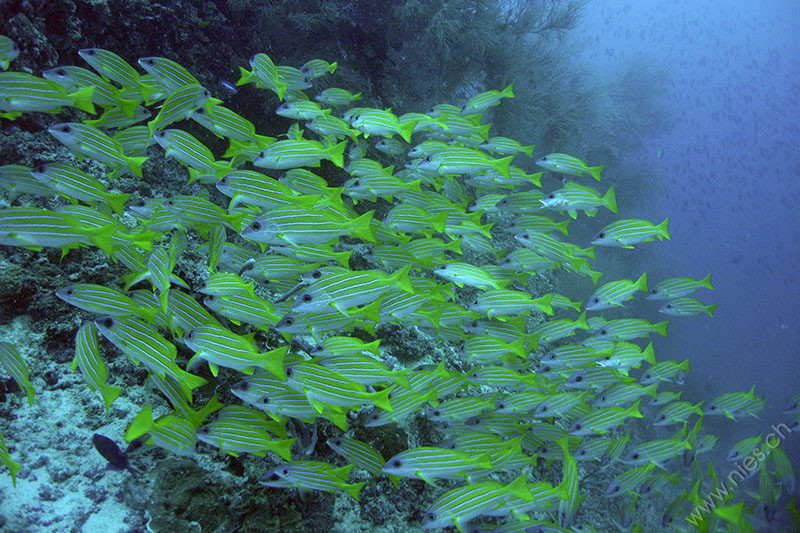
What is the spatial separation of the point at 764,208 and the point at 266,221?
10355 centimetres

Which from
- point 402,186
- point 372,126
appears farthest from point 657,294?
point 372,126

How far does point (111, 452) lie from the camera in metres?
2.49

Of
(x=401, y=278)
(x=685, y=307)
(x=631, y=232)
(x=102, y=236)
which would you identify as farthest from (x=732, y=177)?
Result: (x=102, y=236)

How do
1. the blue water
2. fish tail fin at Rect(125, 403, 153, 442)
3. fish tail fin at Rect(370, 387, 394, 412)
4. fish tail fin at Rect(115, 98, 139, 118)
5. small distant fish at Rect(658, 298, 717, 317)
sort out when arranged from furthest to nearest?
the blue water
small distant fish at Rect(658, 298, 717, 317)
fish tail fin at Rect(115, 98, 139, 118)
fish tail fin at Rect(370, 387, 394, 412)
fish tail fin at Rect(125, 403, 153, 442)

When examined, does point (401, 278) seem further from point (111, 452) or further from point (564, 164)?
point (564, 164)

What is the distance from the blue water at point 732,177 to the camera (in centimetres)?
3559

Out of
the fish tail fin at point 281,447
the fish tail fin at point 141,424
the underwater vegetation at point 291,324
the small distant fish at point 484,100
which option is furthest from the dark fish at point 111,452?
the small distant fish at point 484,100

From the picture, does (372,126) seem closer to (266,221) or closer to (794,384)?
(266,221)

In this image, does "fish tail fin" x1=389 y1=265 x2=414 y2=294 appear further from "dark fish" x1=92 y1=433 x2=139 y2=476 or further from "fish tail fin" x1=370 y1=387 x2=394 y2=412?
"dark fish" x1=92 y1=433 x2=139 y2=476

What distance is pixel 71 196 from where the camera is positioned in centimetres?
297

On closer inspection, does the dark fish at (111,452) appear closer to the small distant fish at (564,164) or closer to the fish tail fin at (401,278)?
the fish tail fin at (401,278)

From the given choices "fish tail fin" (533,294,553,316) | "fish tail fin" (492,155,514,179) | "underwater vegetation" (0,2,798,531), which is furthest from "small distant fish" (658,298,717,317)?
"fish tail fin" (492,155,514,179)

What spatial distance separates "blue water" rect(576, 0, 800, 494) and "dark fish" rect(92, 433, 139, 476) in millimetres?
22713

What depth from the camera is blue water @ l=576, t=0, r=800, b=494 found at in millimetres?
35594
